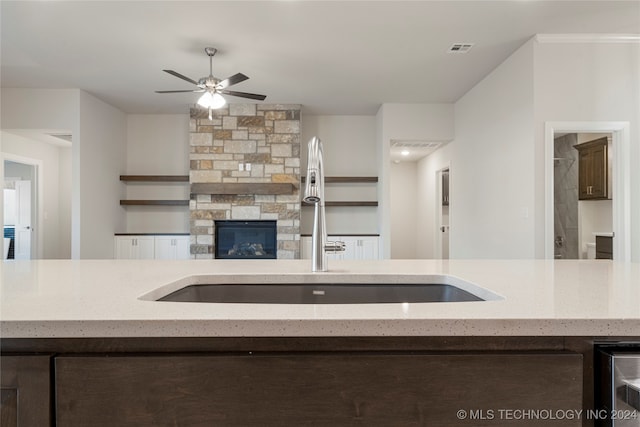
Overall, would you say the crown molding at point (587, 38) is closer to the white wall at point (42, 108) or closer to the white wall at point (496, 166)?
the white wall at point (496, 166)

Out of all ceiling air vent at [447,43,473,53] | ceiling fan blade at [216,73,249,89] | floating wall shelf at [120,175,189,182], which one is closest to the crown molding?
ceiling air vent at [447,43,473,53]

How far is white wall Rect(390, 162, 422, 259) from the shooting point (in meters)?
9.13

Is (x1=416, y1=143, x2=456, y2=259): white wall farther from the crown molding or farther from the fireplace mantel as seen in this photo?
the fireplace mantel

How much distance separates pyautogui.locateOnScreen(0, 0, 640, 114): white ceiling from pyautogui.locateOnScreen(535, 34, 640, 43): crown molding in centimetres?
7

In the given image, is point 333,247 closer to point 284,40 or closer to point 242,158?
point 284,40

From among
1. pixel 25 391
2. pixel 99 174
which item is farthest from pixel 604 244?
pixel 99 174

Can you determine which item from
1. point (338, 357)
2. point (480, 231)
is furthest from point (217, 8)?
point (480, 231)

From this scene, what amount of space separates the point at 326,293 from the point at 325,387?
1.90ft

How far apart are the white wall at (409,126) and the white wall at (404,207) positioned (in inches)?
130

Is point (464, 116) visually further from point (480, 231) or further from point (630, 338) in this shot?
point (630, 338)

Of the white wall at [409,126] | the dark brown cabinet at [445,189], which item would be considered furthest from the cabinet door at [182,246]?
the dark brown cabinet at [445,189]

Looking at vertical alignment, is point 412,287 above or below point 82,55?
below

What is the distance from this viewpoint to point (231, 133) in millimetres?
5801

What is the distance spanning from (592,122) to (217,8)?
11.7 feet
